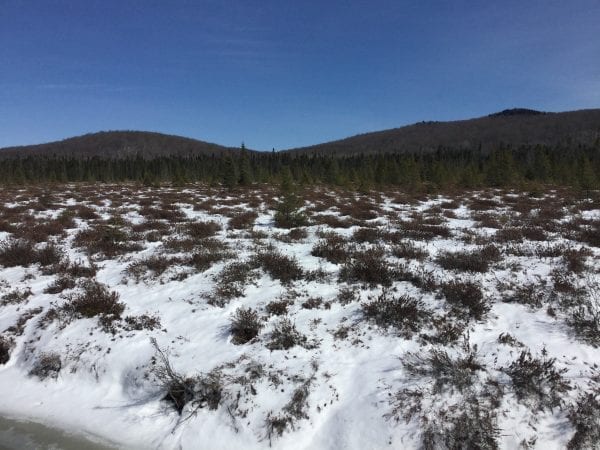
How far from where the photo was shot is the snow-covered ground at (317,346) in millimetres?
4141

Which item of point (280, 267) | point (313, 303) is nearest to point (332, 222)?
point (280, 267)

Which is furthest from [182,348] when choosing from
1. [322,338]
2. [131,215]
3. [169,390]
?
[131,215]

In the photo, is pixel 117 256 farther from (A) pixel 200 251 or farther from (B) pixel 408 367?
(B) pixel 408 367

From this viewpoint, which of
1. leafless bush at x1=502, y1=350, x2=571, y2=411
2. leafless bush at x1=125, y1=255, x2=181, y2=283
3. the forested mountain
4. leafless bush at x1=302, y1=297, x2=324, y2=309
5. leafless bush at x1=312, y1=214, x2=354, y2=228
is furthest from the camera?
the forested mountain

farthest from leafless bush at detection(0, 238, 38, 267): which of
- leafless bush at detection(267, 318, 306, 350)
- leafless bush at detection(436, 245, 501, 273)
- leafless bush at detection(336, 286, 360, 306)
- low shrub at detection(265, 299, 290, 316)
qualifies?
leafless bush at detection(436, 245, 501, 273)

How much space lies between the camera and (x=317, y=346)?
530cm

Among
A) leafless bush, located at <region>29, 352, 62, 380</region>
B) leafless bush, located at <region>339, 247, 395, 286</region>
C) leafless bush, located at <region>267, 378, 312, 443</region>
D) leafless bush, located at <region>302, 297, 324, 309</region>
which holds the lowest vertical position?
leafless bush, located at <region>267, 378, 312, 443</region>

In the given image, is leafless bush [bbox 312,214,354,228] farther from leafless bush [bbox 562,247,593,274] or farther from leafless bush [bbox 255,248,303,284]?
leafless bush [bbox 562,247,593,274]

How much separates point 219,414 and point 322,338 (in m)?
1.87

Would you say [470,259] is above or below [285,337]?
above

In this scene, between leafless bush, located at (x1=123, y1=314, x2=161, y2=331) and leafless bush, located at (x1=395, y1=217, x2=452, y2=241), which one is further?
leafless bush, located at (x1=395, y1=217, x2=452, y2=241)

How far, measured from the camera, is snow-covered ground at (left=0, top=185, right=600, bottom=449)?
4141 mm

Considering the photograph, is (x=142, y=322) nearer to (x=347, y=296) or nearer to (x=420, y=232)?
(x=347, y=296)

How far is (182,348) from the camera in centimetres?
541
